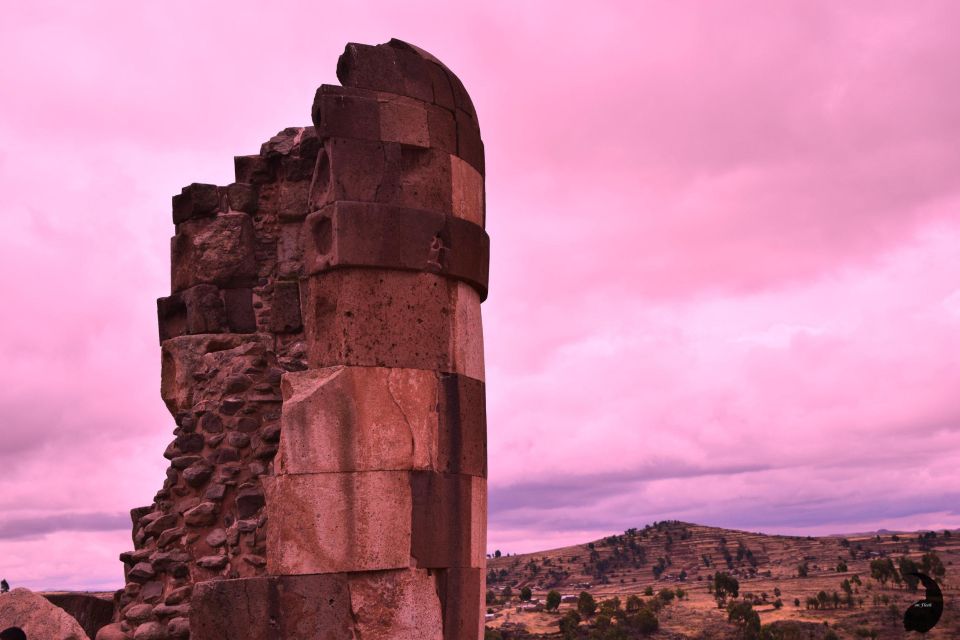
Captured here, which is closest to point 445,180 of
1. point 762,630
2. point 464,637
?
point 464,637

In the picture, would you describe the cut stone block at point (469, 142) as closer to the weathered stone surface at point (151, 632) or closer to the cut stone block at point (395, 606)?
the cut stone block at point (395, 606)

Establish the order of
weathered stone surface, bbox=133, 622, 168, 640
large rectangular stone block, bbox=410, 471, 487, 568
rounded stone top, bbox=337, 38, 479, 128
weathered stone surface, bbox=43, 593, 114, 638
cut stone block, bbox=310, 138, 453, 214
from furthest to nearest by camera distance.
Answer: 1. weathered stone surface, bbox=43, 593, 114, 638
2. rounded stone top, bbox=337, 38, 479, 128
3. cut stone block, bbox=310, 138, 453, 214
4. weathered stone surface, bbox=133, 622, 168, 640
5. large rectangular stone block, bbox=410, 471, 487, 568

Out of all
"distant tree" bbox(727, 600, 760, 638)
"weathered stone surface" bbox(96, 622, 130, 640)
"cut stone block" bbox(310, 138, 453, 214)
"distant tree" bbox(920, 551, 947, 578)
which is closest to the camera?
"cut stone block" bbox(310, 138, 453, 214)

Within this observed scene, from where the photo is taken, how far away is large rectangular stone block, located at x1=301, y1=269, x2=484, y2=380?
7398 mm

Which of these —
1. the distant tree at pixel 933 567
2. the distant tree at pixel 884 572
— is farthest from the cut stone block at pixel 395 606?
the distant tree at pixel 884 572

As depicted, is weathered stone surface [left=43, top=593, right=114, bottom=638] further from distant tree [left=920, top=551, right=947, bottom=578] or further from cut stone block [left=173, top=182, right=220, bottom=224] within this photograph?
distant tree [left=920, top=551, right=947, bottom=578]

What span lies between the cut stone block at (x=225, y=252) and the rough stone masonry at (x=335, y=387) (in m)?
0.01

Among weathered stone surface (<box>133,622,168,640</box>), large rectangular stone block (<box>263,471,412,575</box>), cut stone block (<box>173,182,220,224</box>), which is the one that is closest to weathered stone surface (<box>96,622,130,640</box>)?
weathered stone surface (<box>133,622,168,640</box>)

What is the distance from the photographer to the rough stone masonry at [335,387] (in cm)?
713

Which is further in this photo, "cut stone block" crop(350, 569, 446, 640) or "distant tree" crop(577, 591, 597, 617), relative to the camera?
"distant tree" crop(577, 591, 597, 617)

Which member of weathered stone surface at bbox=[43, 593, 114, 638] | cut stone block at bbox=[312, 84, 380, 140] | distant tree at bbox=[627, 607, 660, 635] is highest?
cut stone block at bbox=[312, 84, 380, 140]

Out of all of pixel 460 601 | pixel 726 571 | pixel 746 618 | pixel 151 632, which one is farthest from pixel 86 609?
pixel 726 571

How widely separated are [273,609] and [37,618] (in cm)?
189

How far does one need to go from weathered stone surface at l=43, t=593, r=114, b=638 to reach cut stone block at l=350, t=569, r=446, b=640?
2451 mm
